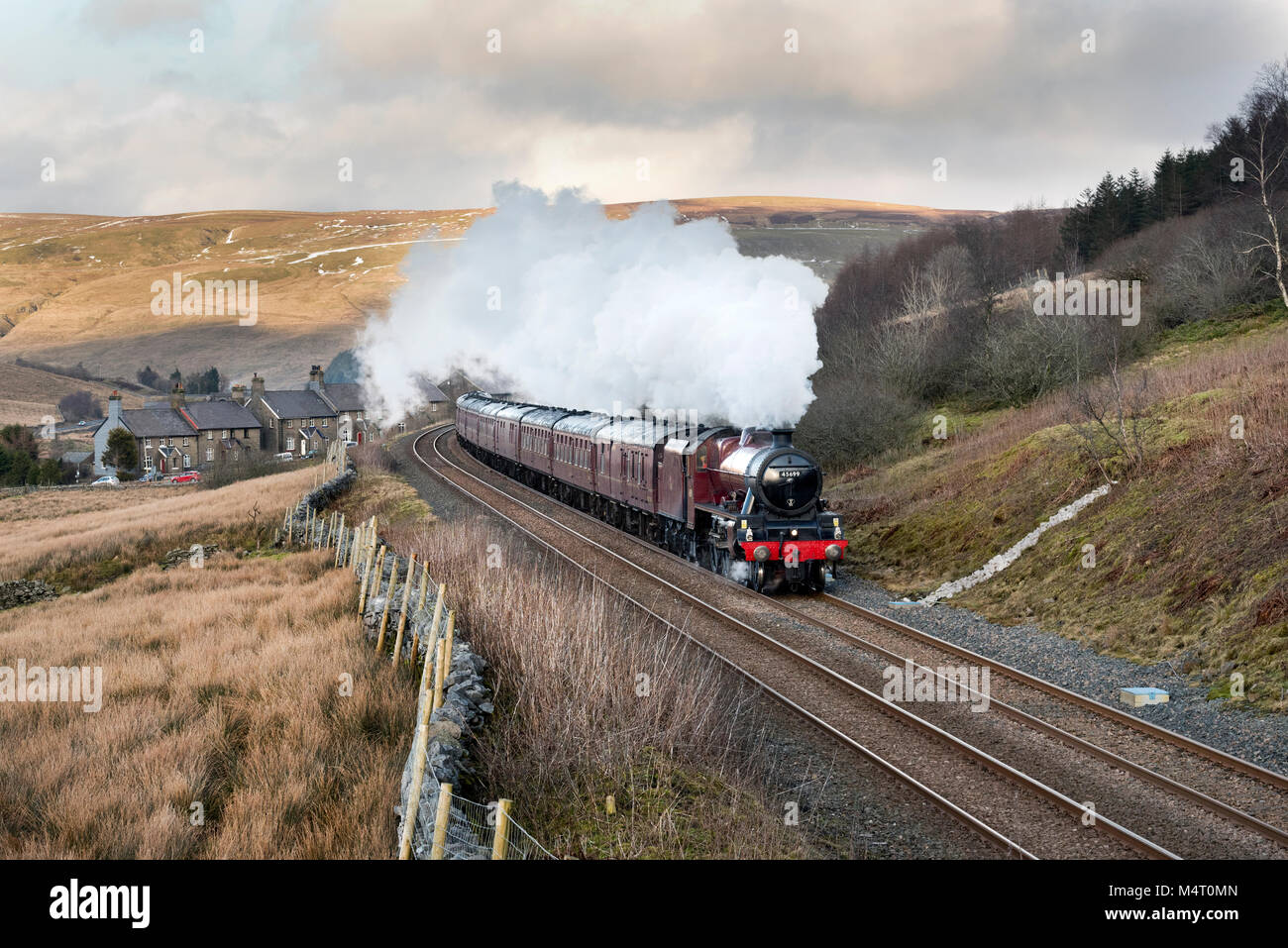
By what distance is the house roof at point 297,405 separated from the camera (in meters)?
86.4

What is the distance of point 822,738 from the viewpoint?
10664 millimetres

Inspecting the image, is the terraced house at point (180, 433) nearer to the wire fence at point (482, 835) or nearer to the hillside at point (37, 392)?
the hillside at point (37, 392)

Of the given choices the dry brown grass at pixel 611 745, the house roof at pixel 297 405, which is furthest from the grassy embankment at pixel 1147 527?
the house roof at pixel 297 405

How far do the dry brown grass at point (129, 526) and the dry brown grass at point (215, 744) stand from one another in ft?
→ 54.8

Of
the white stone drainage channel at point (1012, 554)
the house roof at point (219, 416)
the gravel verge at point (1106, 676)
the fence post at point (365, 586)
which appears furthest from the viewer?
the house roof at point (219, 416)

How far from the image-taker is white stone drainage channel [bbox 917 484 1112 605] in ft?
59.3

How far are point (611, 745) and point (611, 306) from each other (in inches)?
1008

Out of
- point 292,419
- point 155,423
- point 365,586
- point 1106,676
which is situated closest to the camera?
point 1106,676

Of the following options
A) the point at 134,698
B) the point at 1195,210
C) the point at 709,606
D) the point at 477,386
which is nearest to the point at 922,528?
the point at 709,606

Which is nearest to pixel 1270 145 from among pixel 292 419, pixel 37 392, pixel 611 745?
pixel 611 745

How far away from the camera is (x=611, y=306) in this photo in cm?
3288

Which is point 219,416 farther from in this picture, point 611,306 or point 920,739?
point 920,739

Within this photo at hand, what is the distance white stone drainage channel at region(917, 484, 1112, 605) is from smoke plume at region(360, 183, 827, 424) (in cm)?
453
